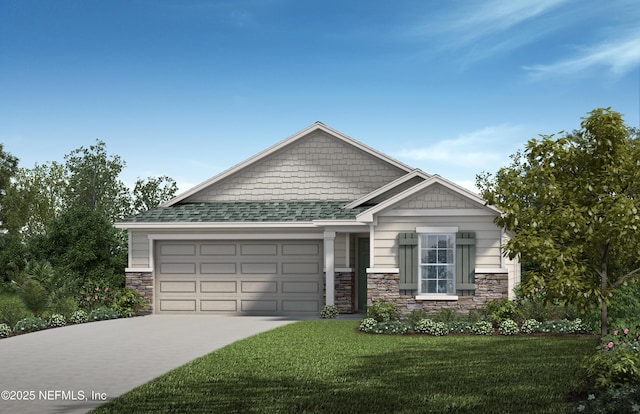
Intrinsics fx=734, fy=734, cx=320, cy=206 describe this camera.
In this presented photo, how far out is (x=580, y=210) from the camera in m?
10.3

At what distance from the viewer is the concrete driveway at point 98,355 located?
33.7 feet

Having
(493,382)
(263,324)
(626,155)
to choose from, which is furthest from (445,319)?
(626,155)

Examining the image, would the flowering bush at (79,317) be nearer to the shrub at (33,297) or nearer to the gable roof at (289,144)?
the shrub at (33,297)

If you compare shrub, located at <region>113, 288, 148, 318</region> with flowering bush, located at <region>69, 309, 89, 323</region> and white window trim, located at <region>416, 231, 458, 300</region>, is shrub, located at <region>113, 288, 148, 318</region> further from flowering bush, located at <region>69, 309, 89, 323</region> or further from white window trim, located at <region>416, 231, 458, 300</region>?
white window trim, located at <region>416, 231, 458, 300</region>

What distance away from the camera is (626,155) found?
1055 cm

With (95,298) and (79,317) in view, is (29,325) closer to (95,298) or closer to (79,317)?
(79,317)

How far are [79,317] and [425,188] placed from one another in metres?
10.4

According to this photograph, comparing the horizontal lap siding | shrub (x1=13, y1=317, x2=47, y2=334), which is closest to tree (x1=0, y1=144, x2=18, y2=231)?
shrub (x1=13, y1=317, x2=47, y2=334)

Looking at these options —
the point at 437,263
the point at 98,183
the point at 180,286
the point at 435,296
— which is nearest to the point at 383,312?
the point at 435,296

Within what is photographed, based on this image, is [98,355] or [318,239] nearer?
[98,355]

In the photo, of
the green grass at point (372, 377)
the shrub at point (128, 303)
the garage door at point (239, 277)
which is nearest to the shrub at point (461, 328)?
the green grass at point (372, 377)

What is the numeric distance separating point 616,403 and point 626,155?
12.8ft

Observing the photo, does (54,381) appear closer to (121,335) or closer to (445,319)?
(121,335)

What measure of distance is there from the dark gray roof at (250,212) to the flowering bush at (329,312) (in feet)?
8.69
